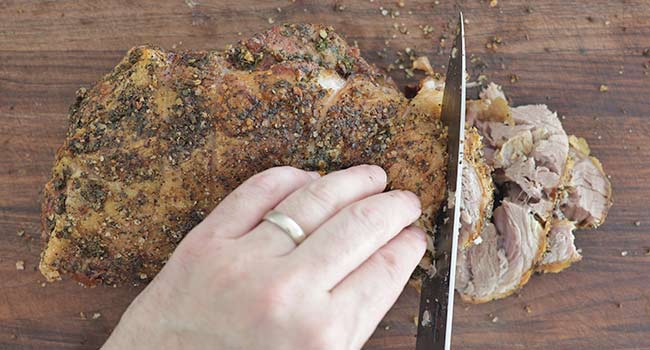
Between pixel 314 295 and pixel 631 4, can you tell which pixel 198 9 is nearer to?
pixel 314 295

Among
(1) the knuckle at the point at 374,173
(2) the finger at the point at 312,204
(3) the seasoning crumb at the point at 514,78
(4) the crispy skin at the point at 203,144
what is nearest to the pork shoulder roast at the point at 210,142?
(4) the crispy skin at the point at 203,144

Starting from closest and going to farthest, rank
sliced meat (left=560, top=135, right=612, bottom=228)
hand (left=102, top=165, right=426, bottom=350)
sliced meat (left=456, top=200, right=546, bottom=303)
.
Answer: hand (left=102, top=165, right=426, bottom=350), sliced meat (left=456, top=200, right=546, bottom=303), sliced meat (left=560, top=135, right=612, bottom=228)

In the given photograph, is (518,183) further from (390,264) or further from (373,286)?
(373,286)

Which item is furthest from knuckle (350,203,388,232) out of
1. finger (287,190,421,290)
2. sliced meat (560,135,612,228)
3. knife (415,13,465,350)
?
sliced meat (560,135,612,228)

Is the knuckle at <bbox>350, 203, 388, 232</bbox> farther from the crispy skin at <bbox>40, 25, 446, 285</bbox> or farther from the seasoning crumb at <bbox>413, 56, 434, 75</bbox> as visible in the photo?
the seasoning crumb at <bbox>413, 56, 434, 75</bbox>

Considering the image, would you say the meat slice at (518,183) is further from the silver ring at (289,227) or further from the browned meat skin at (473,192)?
the silver ring at (289,227)

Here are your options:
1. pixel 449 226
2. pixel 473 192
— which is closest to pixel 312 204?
pixel 449 226

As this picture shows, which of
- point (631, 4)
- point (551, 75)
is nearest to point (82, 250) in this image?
point (551, 75)
